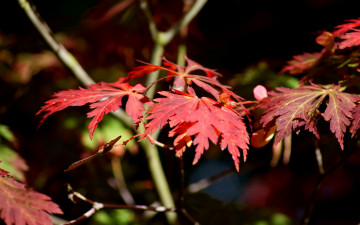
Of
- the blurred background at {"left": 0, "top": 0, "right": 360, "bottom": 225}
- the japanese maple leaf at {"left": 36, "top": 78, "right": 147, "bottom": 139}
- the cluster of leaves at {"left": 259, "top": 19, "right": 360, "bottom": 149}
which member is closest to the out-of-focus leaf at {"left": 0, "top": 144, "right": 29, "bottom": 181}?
the blurred background at {"left": 0, "top": 0, "right": 360, "bottom": 225}

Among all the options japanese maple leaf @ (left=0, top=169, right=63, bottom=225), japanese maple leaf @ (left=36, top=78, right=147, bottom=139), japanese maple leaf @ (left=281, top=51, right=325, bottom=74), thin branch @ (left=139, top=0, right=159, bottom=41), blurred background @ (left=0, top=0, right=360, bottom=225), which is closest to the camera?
japanese maple leaf @ (left=0, top=169, right=63, bottom=225)

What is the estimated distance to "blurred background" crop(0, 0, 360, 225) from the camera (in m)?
1.52

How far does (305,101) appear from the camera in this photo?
0.65 m

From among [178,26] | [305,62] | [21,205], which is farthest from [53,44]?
[305,62]

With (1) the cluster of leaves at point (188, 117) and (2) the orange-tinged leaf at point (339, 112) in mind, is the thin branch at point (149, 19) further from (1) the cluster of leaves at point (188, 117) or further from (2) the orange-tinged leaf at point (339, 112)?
(2) the orange-tinged leaf at point (339, 112)

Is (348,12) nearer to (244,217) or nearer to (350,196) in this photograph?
(350,196)

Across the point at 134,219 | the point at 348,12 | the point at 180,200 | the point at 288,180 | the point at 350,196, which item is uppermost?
the point at 348,12

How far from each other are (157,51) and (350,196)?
4.49 feet

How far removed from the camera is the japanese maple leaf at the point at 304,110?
0.60m

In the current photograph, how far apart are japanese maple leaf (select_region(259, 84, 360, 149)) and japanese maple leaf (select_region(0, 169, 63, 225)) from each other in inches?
16.4

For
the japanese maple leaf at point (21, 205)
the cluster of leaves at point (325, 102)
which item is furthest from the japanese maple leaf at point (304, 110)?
the japanese maple leaf at point (21, 205)

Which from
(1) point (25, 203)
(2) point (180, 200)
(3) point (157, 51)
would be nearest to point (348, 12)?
(3) point (157, 51)

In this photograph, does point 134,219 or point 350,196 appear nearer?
point 134,219

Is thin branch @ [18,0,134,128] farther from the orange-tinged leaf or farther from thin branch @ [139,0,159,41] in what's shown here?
the orange-tinged leaf
